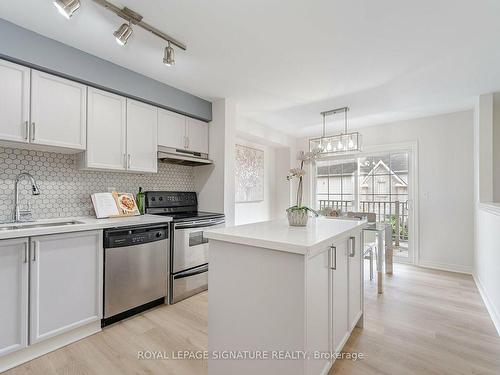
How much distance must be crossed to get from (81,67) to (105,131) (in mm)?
560

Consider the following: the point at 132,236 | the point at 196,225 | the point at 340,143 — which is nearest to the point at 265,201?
the point at 340,143

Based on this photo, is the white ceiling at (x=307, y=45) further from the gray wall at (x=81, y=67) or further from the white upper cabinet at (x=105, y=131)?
the white upper cabinet at (x=105, y=131)

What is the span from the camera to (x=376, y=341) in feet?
6.56

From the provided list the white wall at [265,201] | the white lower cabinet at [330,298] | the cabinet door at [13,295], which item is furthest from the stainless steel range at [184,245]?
the white lower cabinet at [330,298]

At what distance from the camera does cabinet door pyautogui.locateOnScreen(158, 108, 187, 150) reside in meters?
2.93

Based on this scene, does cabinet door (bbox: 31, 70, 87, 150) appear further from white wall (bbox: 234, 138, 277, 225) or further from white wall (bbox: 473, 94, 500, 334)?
white wall (bbox: 473, 94, 500, 334)

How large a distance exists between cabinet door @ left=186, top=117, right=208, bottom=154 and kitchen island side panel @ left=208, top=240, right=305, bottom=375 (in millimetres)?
2008

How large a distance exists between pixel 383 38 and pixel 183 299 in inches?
121

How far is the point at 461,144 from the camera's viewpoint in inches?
146

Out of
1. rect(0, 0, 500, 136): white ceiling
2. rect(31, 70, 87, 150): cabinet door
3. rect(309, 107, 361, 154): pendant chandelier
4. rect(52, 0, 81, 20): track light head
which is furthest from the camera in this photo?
rect(309, 107, 361, 154): pendant chandelier

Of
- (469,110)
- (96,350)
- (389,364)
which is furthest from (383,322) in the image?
(469,110)

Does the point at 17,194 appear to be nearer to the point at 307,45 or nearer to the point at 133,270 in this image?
the point at 133,270

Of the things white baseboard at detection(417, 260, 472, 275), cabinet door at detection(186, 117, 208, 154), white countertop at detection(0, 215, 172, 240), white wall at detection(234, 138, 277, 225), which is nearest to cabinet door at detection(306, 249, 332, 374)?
white countertop at detection(0, 215, 172, 240)

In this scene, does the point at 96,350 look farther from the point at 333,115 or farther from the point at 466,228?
the point at 466,228
